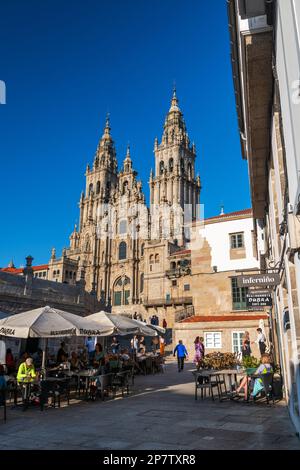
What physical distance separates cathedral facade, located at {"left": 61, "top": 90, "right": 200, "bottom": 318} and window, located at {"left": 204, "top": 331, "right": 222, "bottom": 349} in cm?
2950

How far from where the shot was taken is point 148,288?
2083 inches

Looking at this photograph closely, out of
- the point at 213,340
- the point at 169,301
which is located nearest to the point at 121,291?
the point at 169,301

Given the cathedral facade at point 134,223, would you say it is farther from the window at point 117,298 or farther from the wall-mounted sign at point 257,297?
the wall-mounted sign at point 257,297

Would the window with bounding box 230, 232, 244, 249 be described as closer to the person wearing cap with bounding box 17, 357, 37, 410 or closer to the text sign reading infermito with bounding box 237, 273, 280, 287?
the text sign reading infermito with bounding box 237, 273, 280, 287

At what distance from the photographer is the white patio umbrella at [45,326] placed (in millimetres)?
9931

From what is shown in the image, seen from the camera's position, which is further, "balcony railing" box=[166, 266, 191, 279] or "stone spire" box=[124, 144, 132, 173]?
"stone spire" box=[124, 144, 132, 173]

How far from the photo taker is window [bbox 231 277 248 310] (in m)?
23.5

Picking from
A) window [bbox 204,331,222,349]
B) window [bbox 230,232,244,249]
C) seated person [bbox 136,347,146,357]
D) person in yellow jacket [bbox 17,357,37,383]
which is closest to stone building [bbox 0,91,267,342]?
window [bbox 230,232,244,249]

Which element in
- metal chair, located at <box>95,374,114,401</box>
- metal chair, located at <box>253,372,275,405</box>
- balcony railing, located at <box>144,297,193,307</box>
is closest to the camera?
metal chair, located at <box>253,372,275,405</box>

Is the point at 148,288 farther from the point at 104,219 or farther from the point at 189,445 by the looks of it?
the point at 189,445

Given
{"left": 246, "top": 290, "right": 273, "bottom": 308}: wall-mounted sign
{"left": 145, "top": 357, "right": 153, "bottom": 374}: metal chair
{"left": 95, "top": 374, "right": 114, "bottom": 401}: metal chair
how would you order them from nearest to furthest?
{"left": 246, "top": 290, "right": 273, "bottom": 308}: wall-mounted sign → {"left": 95, "top": 374, "right": 114, "bottom": 401}: metal chair → {"left": 145, "top": 357, "right": 153, "bottom": 374}: metal chair

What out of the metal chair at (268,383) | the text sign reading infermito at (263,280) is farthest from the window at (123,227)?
the text sign reading infermito at (263,280)

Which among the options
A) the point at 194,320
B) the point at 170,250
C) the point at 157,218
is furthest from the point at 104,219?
the point at 194,320

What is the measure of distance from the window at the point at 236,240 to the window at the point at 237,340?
17.3 ft
